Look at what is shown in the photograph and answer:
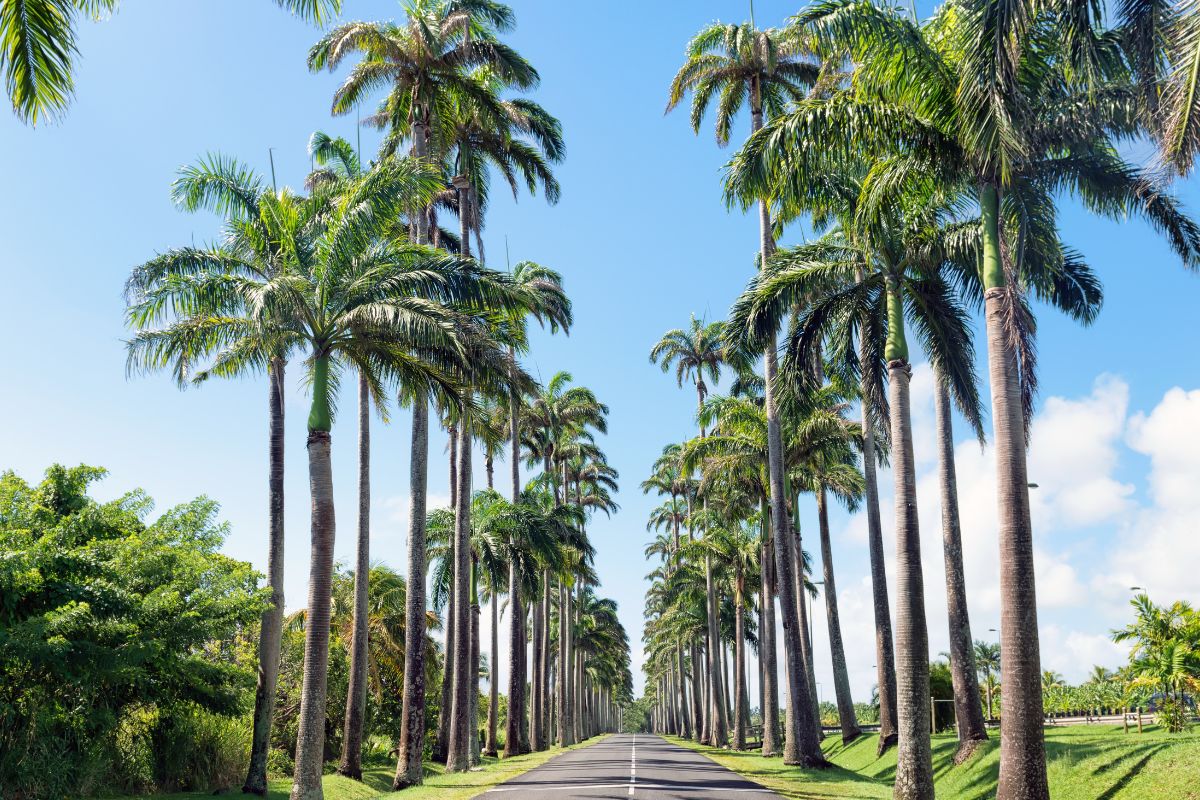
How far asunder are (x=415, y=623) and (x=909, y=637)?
12760 millimetres

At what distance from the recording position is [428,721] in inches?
1539

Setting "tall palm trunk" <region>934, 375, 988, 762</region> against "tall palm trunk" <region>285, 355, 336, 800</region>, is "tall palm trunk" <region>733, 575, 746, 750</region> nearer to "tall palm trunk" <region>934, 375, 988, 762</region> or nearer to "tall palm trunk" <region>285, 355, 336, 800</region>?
"tall palm trunk" <region>934, 375, 988, 762</region>

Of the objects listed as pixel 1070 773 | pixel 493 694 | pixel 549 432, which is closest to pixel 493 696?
pixel 493 694

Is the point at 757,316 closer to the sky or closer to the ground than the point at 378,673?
closer to the sky

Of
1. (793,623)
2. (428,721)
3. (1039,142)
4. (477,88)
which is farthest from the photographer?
(428,721)

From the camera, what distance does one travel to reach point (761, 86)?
94.6ft

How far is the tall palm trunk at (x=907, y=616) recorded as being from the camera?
14828 mm

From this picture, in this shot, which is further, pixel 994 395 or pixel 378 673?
pixel 378 673

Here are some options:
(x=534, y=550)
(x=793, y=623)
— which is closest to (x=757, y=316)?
(x=793, y=623)

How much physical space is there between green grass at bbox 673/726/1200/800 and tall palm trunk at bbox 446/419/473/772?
895 centimetres

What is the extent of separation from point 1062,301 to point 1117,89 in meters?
6.02

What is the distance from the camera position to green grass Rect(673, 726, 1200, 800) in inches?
490

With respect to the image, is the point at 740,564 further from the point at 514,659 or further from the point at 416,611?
the point at 416,611

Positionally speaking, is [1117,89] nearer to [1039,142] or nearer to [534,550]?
[1039,142]
